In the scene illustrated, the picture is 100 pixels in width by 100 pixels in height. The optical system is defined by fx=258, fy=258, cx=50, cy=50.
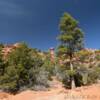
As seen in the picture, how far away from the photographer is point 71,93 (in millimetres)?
22938

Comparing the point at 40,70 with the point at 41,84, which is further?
the point at 40,70

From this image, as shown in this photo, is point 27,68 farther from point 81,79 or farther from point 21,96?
point 21,96

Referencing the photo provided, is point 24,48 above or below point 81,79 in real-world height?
above

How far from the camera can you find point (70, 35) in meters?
38.6

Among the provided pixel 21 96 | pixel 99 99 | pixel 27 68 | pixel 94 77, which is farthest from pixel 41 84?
pixel 99 99

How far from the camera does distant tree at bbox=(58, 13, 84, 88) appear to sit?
38.3m

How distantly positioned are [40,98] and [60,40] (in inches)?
678

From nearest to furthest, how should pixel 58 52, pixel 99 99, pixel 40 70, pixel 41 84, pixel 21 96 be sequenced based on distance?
pixel 99 99
pixel 21 96
pixel 58 52
pixel 41 84
pixel 40 70

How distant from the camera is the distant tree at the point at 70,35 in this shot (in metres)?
38.3

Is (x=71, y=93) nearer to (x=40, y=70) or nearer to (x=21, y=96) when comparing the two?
(x=21, y=96)

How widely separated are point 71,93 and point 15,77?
18795 millimetres

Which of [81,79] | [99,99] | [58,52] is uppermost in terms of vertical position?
[58,52]

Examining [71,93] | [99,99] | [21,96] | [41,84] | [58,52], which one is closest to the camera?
[99,99]

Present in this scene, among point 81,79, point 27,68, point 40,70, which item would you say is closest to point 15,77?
point 27,68
